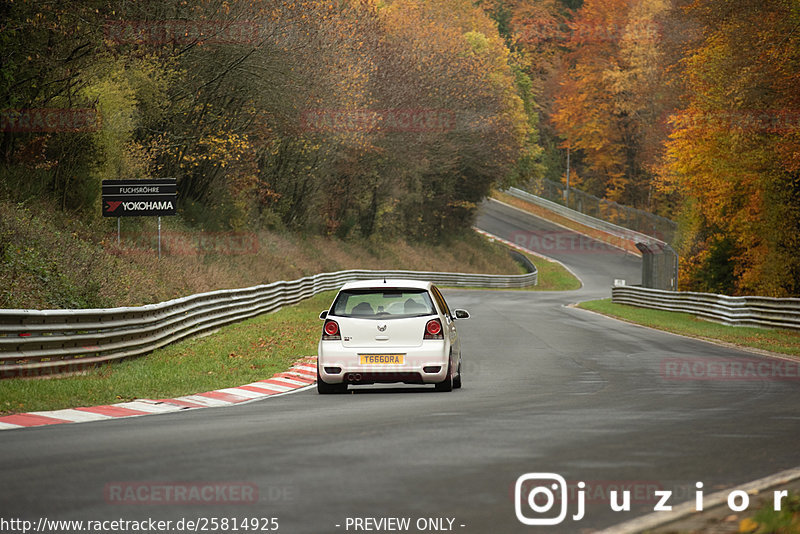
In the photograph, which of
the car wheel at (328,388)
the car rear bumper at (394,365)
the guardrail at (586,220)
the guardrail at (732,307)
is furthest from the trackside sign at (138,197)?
the guardrail at (586,220)

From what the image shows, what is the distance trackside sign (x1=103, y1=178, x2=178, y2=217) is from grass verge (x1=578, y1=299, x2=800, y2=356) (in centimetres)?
A: 1519

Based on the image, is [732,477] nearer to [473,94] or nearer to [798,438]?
[798,438]

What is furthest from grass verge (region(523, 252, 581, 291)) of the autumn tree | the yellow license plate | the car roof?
the yellow license plate

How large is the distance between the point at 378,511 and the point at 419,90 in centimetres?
5676

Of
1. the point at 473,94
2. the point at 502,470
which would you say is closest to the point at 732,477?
the point at 502,470

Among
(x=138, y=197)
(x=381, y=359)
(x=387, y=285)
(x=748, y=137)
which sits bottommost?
(x=381, y=359)

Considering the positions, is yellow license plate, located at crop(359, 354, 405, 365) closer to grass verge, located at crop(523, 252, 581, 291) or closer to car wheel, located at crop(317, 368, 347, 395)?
car wheel, located at crop(317, 368, 347, 395)

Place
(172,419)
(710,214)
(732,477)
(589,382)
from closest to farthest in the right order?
(732,477), (172,419), (589,382), (710,214)

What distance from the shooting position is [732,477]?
747cm

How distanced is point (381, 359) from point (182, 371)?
440 centimetres

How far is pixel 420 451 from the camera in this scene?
332 inches

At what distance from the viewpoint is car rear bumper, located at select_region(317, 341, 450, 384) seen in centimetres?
1408

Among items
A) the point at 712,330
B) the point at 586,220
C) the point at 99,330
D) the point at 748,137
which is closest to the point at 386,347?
the point at 99,330

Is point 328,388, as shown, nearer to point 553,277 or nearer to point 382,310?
point 382,310
